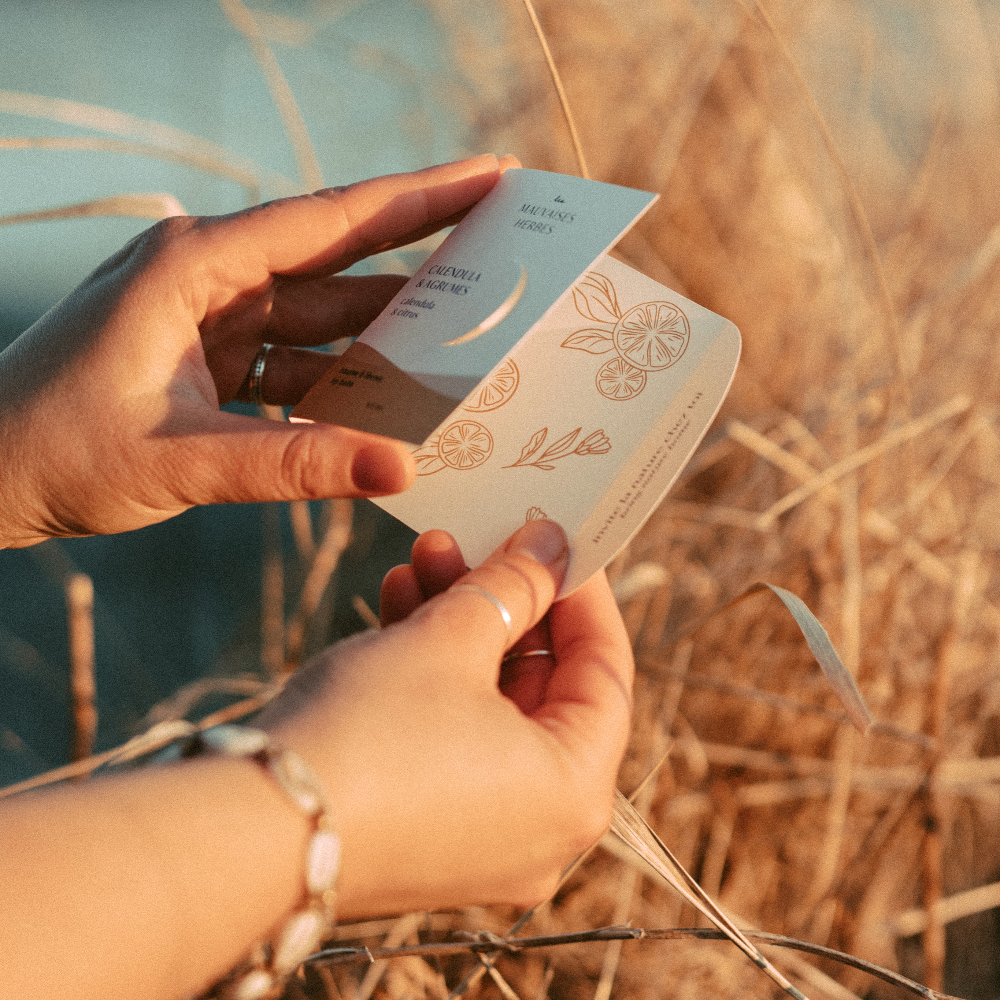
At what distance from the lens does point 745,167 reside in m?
1.49

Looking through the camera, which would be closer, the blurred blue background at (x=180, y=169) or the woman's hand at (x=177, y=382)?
the woman's hand at (x=177, y=382)

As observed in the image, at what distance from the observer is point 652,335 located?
0.80 meters

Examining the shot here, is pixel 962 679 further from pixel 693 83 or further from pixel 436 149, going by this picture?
pixel 436 149

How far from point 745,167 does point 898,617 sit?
971 mm

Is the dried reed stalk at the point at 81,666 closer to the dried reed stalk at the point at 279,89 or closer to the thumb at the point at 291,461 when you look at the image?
the thumb at the point at 291,461

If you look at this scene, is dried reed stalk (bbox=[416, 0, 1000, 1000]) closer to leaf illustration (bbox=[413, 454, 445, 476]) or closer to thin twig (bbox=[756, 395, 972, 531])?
thin twig (bbox=[756, 395, 972, 531])

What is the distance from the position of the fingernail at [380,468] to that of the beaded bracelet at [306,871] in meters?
0.25

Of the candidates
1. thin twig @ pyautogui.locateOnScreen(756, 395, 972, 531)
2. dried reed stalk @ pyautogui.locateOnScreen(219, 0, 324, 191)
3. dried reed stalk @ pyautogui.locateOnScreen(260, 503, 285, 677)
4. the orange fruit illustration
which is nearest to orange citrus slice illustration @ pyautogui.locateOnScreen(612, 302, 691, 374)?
the orange fruit illustration

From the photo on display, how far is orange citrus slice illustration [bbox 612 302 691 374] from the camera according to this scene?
0.79m

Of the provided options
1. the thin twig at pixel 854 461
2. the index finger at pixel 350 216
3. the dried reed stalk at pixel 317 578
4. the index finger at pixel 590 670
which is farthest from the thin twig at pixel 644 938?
the index finger at pixel 350 216

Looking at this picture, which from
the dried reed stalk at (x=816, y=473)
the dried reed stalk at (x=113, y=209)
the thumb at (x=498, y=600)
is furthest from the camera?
A: the dried reed stalk at (x=816, y=473)

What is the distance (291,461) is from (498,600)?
23cm

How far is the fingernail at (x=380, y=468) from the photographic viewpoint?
24.6 inches

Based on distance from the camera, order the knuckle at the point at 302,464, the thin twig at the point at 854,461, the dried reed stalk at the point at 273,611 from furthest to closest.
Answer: the dried reed stalk at the point at 273,611 → the thin twig at the point at 854,461 → the knuckle at the point at 302,464
